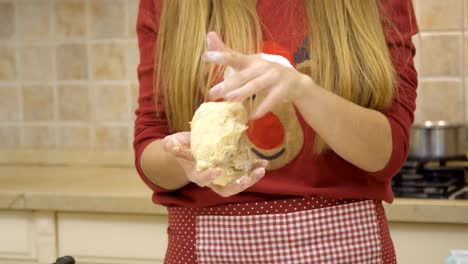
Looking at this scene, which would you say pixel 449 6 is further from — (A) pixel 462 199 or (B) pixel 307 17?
(B) pixel 307 17

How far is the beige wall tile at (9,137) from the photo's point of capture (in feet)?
8.36

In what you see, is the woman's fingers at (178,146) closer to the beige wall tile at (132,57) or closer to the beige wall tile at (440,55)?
the beige wall tile at (440,55)

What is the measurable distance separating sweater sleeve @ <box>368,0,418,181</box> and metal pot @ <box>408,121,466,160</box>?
0.88 m

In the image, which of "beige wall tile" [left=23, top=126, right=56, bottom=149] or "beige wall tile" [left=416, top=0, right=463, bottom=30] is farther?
"beige wall tile" [left=23, top=126, right=56, bottom=149]

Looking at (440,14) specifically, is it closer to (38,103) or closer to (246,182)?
(38,103)

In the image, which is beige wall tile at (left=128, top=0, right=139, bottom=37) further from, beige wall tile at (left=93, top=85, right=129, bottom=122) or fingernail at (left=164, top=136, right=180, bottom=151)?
fingernail at (left=164, top=136, right=180, bottom=151)

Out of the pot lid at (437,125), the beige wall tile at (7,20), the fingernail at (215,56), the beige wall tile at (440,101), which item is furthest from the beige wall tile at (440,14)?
Answer: the fingernail at (215,56)

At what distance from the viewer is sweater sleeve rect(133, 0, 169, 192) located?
3.78 feet

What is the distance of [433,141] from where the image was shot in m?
1.99

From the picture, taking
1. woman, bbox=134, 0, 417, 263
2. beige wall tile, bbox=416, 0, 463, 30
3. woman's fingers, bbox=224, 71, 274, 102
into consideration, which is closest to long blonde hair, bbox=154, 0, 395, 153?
woman, bbox=134, 0, 417, 263

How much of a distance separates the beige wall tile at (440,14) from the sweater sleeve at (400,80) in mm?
1031

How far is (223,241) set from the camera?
1115 mm

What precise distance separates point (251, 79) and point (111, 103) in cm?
164

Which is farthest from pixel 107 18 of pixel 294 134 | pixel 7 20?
pixel 294 134
